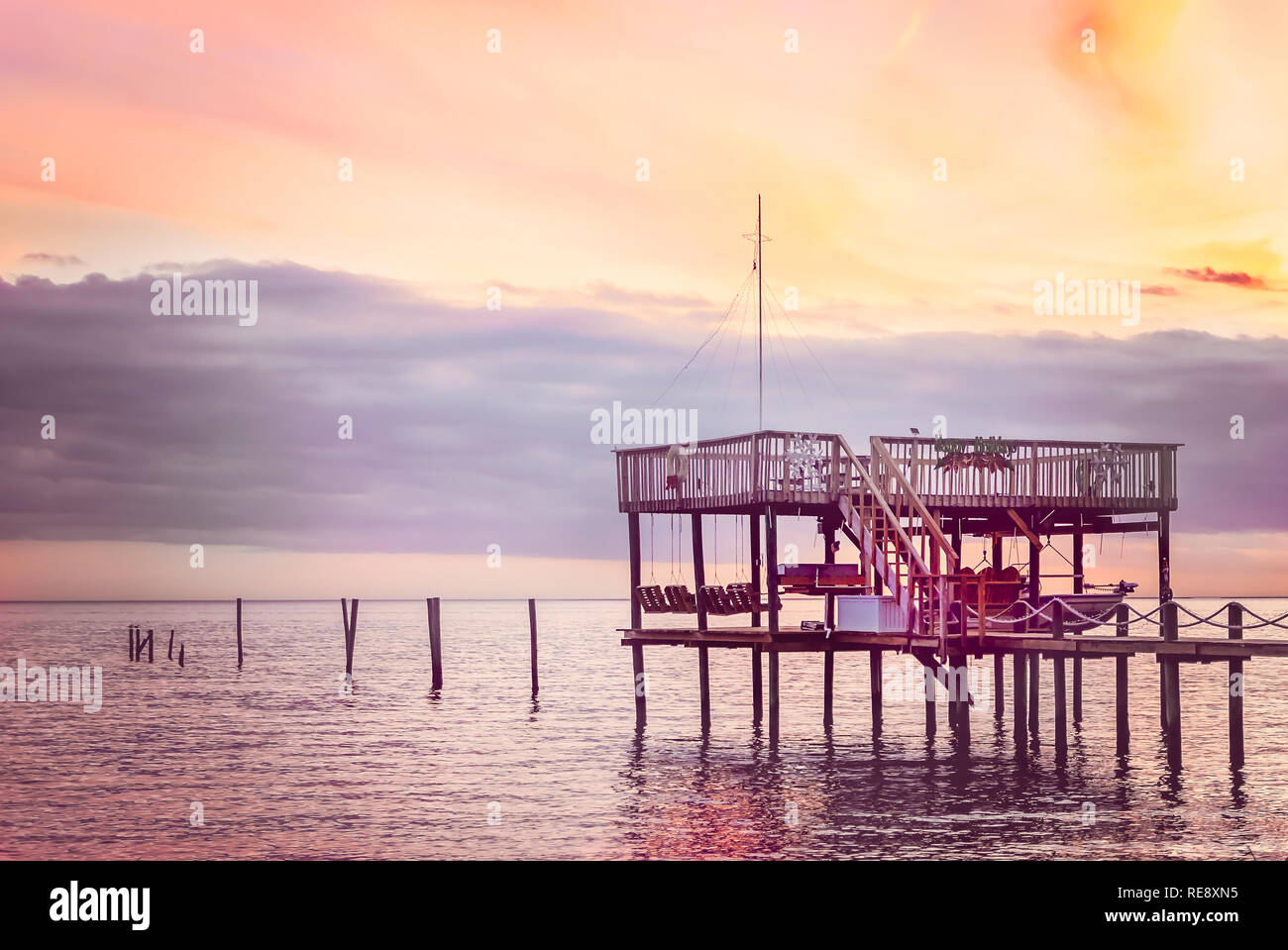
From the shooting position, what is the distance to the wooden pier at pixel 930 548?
96.1ft

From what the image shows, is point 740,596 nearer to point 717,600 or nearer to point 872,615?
point 717,600

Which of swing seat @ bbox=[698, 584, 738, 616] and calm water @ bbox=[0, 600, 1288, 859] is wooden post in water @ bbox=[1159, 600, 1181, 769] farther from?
swing seat @ bbox=[698, 584, 738, 616]

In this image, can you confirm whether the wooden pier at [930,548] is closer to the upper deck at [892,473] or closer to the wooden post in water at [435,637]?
the upper deck at [892,473]

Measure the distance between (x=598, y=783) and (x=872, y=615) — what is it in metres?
7.81

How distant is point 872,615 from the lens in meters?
30.8

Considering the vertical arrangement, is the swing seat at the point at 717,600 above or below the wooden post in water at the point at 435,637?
above

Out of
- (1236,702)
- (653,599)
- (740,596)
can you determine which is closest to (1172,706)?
(1236,702)

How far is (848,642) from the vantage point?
3145cm

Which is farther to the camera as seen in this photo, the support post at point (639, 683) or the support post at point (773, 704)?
the support post at point (639, 683)

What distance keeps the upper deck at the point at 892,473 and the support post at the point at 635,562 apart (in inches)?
20.2

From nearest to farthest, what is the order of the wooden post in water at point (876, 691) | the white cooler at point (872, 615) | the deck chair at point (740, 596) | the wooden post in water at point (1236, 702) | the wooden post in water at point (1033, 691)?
1. the wooden post in water at point (1236, 702)
2. the white cooler at point (872, 615)
3. the deck chair at point (740, 596)
4. the wooden post in water at point (1033, 691)
5. the wooden post in water at point (876, 691)

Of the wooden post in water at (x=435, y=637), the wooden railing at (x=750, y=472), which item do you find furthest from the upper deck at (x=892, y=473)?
the wooden post in water at (x=435, y=637)

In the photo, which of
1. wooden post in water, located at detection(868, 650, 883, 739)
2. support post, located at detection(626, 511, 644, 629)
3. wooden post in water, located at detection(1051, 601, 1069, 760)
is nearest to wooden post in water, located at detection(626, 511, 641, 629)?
support post, located at detection(626, 511, 644, 629)
